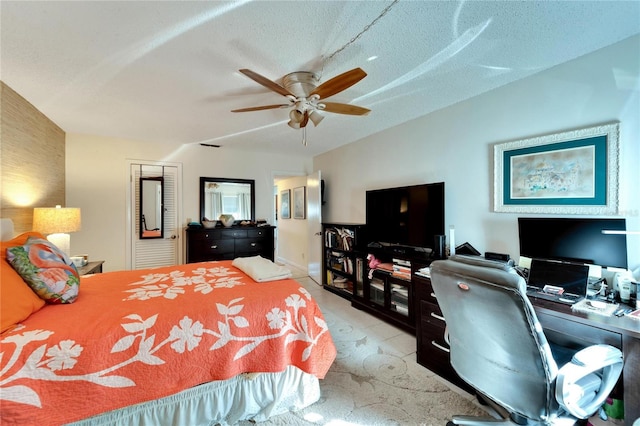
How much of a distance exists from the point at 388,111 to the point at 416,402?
2738mm

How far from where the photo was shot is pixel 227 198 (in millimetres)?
4746

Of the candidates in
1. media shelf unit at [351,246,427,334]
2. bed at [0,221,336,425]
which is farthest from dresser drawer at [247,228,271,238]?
bed at [0,221,336,425]

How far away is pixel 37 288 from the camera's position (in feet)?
4.98

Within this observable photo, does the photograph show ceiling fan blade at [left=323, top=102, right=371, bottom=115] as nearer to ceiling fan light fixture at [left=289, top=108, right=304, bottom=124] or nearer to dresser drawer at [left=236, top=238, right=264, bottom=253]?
ceiling fan light fixture at [left=289, top=108, right=304, bottom=124]

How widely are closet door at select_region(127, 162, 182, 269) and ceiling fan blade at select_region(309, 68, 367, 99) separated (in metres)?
3.38

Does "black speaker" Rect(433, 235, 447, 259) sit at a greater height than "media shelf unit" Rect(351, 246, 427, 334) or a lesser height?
greater

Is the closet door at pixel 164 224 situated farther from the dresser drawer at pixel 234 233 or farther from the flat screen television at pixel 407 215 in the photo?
the flat screen television at pixel 407 215

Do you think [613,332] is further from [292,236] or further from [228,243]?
[292,236]

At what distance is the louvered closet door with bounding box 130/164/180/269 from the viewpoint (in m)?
4.11

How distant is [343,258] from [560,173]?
271cm

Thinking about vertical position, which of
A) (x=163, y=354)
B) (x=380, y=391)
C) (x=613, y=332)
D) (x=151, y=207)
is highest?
(x=151, y=207)

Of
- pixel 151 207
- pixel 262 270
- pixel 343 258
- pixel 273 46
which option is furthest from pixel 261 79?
pixel 151 207

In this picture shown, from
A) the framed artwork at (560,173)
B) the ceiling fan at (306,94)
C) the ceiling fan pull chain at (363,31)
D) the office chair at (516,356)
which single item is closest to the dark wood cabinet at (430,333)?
the office chair at (516,356)

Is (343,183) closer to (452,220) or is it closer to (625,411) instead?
(452,220)
